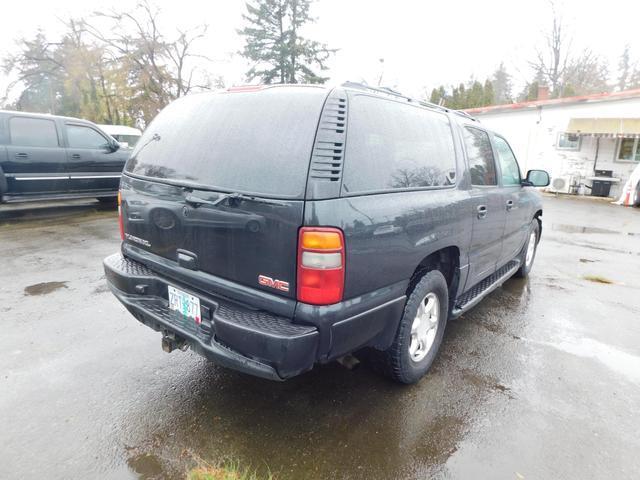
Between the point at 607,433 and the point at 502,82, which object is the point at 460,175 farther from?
the point at 502,82

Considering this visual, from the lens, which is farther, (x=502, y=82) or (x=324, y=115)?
(x=502, y=82)

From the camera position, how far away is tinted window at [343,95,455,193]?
2.10m

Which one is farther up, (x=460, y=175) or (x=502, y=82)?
(x=502, y=82)

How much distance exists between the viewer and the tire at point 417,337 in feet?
8.27

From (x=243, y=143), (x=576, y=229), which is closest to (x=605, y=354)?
(x=243, y=143)

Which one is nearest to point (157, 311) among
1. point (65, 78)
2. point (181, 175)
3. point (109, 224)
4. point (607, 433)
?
point (181, 175)

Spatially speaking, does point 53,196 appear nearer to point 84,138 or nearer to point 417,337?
point 84,138

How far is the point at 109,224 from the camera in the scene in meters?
7.78

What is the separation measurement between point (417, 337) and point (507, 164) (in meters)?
2.44

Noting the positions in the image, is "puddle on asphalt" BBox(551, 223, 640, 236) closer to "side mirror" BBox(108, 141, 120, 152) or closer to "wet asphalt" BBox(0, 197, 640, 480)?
"wet asphalt" BBox(0, 197, 640, 480)

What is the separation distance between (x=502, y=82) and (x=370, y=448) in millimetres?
48519

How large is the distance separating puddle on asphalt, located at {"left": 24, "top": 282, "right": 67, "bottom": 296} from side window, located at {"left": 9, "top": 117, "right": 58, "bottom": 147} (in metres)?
4.41

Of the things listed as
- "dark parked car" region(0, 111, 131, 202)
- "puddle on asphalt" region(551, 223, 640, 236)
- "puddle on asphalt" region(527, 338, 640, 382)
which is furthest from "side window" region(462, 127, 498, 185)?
"dark parked car" region(0, 111, 131, 202)

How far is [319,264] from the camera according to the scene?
6.21 ft
